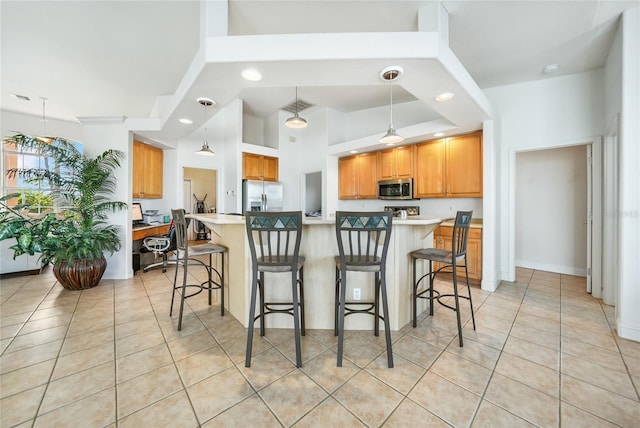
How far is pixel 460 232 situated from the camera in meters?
2.37

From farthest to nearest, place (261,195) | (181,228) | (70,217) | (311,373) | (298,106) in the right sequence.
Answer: (298,106) → (261,195) → (70,217) → (181,228) → (311,373)

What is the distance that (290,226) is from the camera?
1.72 metres

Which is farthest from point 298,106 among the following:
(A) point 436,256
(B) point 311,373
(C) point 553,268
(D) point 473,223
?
(C) point 553,268

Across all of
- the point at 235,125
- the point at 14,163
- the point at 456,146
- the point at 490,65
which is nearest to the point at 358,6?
the point at 490,65

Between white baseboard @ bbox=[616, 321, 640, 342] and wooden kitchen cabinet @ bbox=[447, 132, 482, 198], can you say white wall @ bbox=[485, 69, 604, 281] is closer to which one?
wooden kitchen cabinet @ bbox=[447, 132, 482, 198]

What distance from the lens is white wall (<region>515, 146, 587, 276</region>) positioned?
3.85m

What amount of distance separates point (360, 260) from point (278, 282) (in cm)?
83

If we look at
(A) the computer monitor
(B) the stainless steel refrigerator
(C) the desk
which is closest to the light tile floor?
(C) the desk

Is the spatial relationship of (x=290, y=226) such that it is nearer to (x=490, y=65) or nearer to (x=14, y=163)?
(x=490, y=65)

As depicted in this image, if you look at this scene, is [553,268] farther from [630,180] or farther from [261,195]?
[261,195]

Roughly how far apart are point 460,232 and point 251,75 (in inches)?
92.9

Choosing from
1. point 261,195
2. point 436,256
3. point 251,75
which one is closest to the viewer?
point 251,75

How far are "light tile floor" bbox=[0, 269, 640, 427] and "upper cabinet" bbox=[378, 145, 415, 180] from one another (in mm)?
2502

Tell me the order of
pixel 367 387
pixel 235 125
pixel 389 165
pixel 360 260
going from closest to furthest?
pixel 367 387
pixel 360 260
pixel 389 165
pixel 235 125
